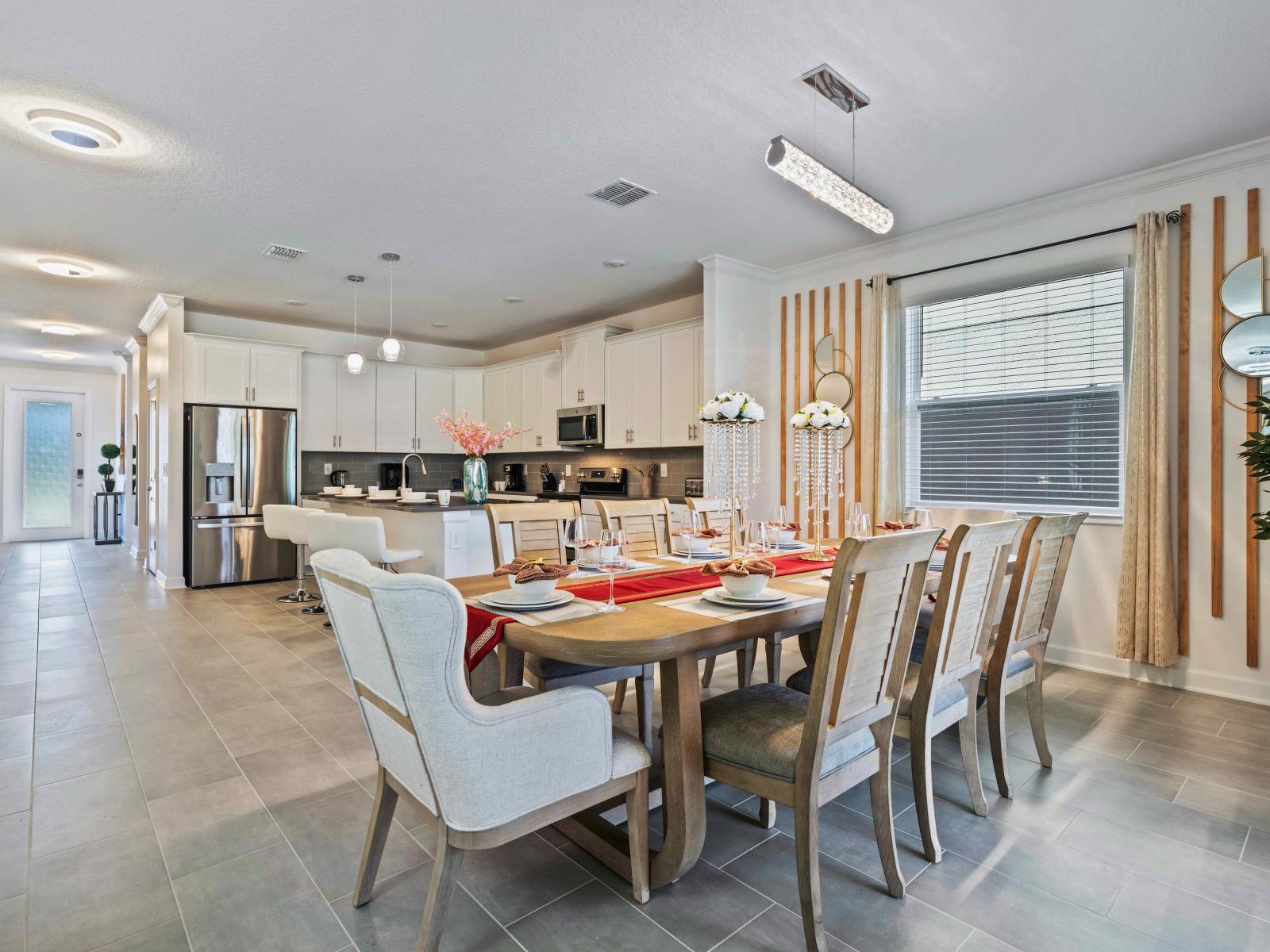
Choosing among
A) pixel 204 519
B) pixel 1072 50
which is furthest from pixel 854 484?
pixel 204 519

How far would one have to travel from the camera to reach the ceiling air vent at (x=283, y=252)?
4.71 metres

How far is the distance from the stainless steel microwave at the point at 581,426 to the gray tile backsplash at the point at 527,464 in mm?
394

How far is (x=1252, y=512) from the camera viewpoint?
3293 millimetres

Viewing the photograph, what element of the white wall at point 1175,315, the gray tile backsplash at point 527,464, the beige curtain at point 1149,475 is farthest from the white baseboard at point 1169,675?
the gray tile backsplash at point 527,464

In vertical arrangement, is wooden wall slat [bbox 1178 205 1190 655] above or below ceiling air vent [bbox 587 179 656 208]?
below

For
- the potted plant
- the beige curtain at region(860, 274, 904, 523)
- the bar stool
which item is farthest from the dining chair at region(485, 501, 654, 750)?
the potted plant

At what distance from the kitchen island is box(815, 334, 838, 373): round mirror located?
2.61 meters

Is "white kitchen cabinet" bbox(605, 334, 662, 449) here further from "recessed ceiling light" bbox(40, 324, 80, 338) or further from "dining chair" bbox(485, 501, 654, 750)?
"recessed ceiling light" bbox(40, 324, 80, 338)

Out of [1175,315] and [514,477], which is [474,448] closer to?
[514,477]

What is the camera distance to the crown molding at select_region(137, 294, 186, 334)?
19.8 ft

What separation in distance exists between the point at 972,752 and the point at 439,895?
1638 mm

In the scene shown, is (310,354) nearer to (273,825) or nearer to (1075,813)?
(273,825)

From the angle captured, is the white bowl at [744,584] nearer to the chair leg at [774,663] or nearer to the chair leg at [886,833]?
the chair leg at [886,833]

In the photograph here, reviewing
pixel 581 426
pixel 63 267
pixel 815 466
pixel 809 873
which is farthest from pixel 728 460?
pixel 63 267
